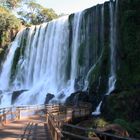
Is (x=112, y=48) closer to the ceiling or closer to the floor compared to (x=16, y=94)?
closer to the ceiling

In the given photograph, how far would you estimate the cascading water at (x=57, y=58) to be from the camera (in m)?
43.9

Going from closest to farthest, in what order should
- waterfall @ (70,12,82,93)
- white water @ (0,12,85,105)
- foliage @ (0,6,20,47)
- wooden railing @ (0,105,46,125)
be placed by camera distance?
wooden railing @ (0,105,46,125), waterfall @ (70,12,82,93), white water @ (0,12,85,105), foliage @ (0,6,20,47)

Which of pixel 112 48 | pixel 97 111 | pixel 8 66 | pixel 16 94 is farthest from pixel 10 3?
pixel 97 111

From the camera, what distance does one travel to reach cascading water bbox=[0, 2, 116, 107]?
1729 inches

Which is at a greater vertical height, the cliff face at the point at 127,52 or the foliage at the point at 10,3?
the foliage at the point at 10,3

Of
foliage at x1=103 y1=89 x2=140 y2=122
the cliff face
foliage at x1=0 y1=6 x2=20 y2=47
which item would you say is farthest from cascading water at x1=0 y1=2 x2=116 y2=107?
foliage at x1=103 y1=89 x2=140 y2=122

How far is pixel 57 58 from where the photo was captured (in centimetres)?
5025

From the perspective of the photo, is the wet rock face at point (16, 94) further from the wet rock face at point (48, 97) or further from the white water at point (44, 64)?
the wet rock face at point (48, 97)

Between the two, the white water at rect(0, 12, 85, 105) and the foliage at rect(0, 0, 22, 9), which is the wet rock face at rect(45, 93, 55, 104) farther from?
the foliage at rect(0, 0, 22, 9)

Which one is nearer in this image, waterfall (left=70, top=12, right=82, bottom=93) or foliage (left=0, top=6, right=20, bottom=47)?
waterfall (left=70, top=12, right=82, bottom=93)

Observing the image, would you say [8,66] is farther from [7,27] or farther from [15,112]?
[15,112]

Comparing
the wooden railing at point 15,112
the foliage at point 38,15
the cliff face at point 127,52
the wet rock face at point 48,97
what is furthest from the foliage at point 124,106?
the foliage at point 38,15

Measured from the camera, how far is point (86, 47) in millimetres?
45594

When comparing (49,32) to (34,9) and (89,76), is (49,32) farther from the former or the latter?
(34,9)
